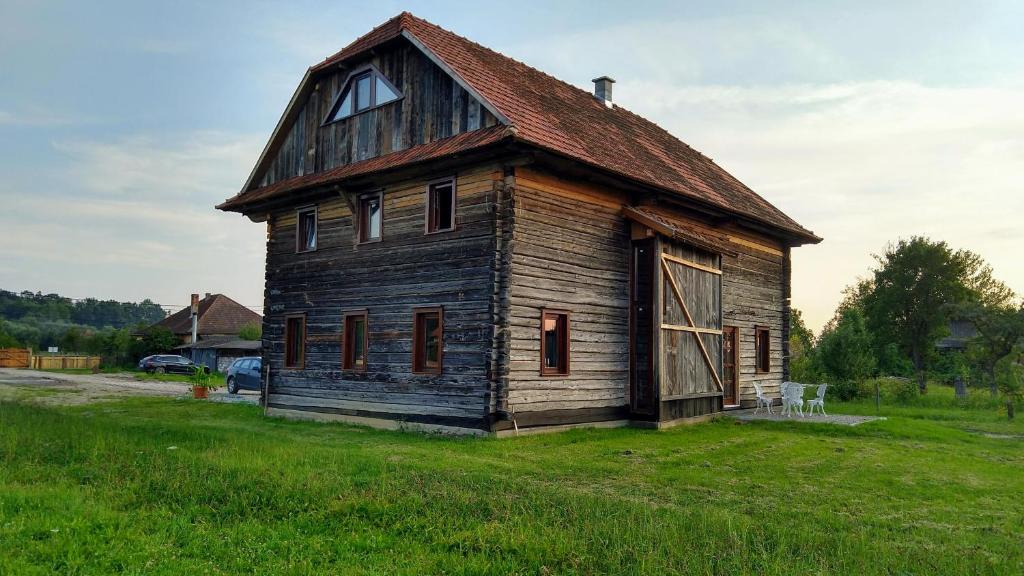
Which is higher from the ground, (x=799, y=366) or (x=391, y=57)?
(x=391, y=57)

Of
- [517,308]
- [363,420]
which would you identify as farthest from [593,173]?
[363,420]

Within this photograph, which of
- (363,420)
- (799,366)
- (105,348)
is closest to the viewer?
(363,420)

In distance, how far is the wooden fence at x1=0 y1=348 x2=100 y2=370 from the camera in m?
58.5

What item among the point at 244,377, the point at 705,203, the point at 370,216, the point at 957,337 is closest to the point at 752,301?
the point at 705,203

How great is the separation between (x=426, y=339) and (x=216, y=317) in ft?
175

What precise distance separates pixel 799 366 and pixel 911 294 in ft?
70.6

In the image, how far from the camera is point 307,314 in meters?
18.8

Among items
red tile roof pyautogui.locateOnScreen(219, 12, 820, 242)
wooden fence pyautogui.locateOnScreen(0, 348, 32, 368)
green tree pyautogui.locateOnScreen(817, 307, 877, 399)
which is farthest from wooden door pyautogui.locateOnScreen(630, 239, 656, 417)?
wooden fence pyautogui.locateOnScreen(0, 348, 32, 368)

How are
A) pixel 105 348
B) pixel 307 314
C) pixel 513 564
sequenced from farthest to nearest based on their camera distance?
1. pixel 105 348
2. pixel 307 314
3. pixel 513 564

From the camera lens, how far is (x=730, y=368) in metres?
21.1

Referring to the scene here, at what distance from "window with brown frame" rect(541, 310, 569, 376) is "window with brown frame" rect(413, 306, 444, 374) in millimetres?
2249

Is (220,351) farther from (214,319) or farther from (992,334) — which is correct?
(992,334)

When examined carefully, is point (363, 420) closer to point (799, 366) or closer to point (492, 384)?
point (492, 384)

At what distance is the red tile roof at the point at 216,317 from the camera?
61838 mm
